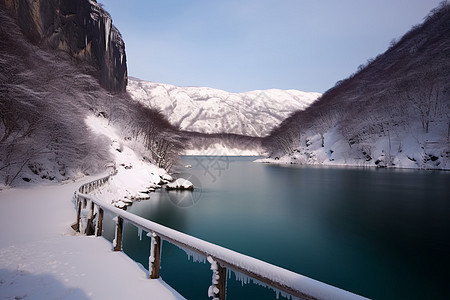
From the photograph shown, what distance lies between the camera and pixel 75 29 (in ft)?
134

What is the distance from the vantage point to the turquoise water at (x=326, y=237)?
8.44 m

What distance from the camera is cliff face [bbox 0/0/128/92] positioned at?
28.3 meters

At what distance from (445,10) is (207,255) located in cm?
14540

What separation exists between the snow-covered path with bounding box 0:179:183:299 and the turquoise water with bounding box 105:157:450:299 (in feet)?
11.8

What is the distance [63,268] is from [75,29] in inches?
1884

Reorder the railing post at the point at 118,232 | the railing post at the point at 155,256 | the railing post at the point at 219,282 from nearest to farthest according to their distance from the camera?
1. the railing post at the point at 219,282
2. the railing post at the point at 155,256
3. the railing post at the point at 118,232

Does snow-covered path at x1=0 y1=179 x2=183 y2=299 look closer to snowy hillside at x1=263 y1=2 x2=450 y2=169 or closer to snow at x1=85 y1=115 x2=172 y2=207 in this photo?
snow at x1=85 y1=115 x2=172 y2=207

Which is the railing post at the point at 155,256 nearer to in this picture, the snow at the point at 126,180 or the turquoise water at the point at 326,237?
the turquoise water at the point at 326,237

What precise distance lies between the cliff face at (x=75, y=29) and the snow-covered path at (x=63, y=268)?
23408 millimetres

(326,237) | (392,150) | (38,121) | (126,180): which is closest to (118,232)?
(326,237)

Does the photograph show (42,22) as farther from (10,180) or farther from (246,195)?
(246,195)

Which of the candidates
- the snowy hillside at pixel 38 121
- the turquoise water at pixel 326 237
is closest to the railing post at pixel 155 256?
the turquoise water at pixel 326 237

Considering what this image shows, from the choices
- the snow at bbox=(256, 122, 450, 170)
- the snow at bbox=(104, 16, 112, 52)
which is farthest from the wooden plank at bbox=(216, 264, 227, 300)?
the snow at bbox=(104, 16, 112, 52)

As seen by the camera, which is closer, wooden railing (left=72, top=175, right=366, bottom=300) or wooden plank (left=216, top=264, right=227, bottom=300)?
wooden railing (left=72, top=175, right=366, bottom=300)
